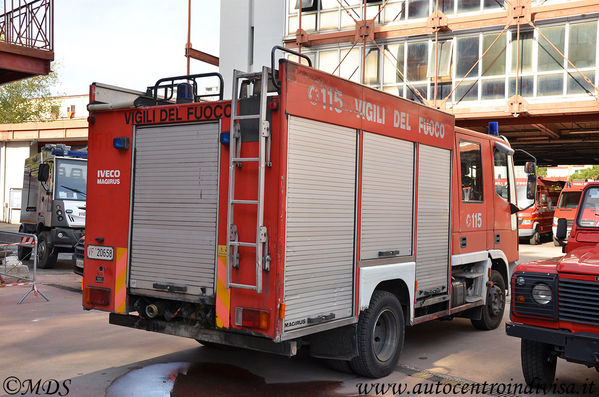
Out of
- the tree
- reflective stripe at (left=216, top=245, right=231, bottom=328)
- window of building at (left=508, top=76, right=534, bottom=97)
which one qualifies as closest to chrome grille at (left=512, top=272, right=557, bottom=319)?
reflective stripe at (left=216, top=245, right=231, bottom=328)

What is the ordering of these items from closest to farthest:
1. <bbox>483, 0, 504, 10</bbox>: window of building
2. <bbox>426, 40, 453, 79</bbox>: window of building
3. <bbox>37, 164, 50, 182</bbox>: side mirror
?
<bbox>37, 164, 50, 182</bbox>: side mirror → <bbox>483, 0, 504, 10</bbox>: window of building → <bbox>426, 40, 453, 79</bbox>: window of building

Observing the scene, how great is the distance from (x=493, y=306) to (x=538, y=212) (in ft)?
65.4

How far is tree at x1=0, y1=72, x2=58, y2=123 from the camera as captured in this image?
4334cm

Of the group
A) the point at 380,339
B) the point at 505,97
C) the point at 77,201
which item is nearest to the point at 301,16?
the point at 505,97

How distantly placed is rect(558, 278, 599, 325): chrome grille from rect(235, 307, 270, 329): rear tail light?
267 centimetres

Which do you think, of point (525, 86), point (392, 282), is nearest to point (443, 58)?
point (525, 86)

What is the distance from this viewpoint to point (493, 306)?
8.94m

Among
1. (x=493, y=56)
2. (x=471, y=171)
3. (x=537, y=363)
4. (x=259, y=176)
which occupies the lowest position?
(x=537, y=363)

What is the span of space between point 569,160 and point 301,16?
2374 cm

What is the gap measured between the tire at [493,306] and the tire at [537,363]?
2788 millimetres

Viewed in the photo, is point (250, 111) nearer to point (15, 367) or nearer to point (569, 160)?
point (15, 367)

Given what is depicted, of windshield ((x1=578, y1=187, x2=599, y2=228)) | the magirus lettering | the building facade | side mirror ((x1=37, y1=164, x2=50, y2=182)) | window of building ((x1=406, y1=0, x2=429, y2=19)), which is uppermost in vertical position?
window of building ((x1=406, y1=0, x2=429, y2=19))

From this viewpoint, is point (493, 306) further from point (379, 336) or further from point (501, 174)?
point (379, 336)

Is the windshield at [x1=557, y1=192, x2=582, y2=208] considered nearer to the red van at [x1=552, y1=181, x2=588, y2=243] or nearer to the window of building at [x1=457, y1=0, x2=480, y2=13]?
the red van at [x1=552, y1=181, x2=588, y2=243]
